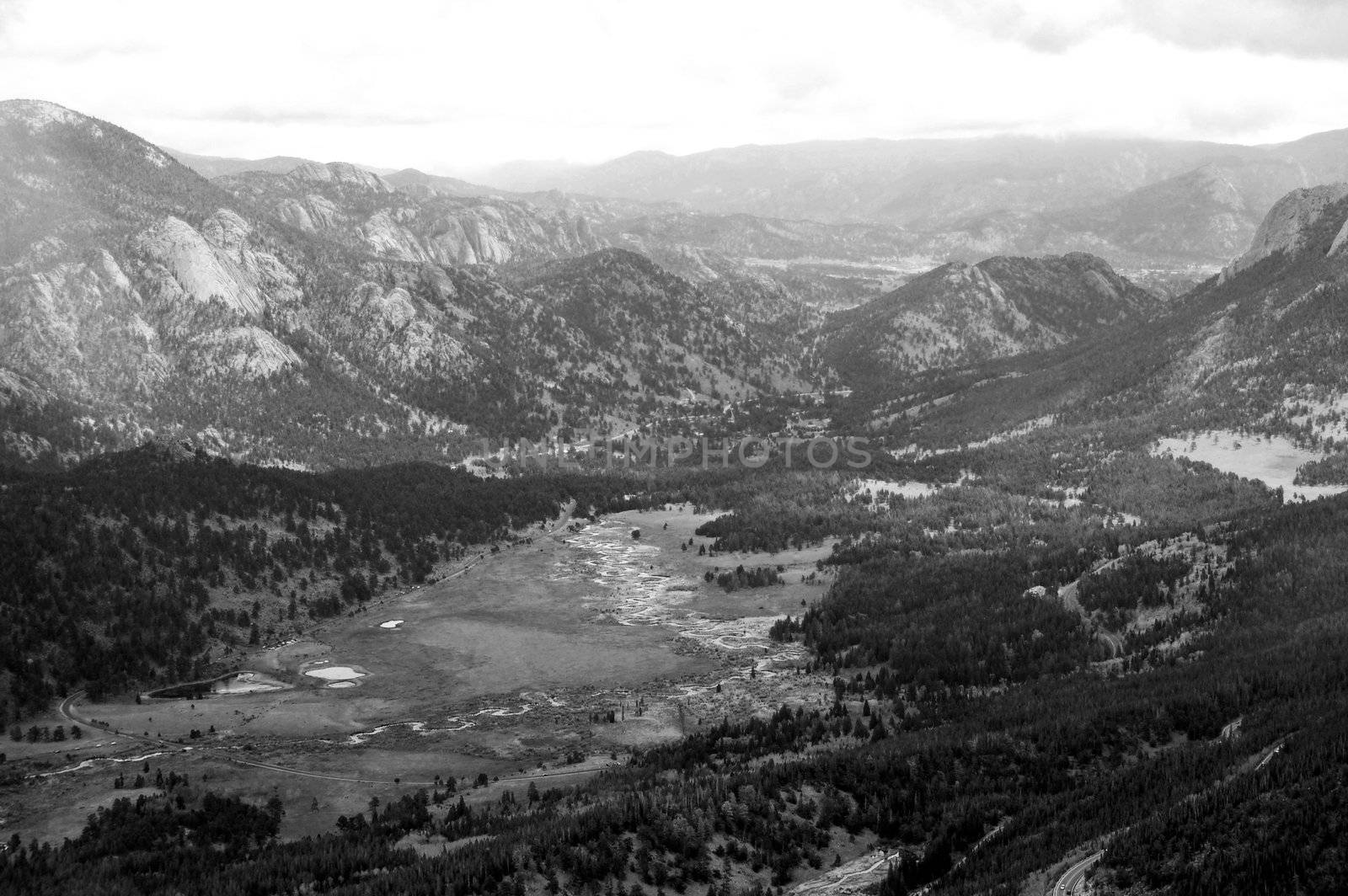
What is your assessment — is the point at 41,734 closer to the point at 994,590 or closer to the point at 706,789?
the point at 706,789

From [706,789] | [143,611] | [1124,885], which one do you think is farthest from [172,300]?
[1124,885]

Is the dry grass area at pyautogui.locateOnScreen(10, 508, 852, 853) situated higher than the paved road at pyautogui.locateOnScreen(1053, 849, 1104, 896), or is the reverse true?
the paved road at pyautogui.locateOnScreen(1053, 849, 1104, 896)

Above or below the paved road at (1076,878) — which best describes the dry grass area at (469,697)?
below

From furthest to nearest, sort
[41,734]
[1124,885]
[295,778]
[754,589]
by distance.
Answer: [754,589], [41,734], [295,778], [1124,885]

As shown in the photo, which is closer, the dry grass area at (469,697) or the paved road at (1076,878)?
the paved road at (1076,878)

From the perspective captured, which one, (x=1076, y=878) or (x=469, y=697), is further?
(x=469, y=697)

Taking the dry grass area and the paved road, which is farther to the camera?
the dry grass area

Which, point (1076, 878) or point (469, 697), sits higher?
point (1076, 878)

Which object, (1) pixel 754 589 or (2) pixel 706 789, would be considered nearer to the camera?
(2) pixel 706 789
